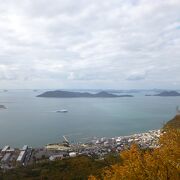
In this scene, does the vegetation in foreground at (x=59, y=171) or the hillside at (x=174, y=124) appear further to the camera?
the vegetation in foreground at (x=59, y=171)

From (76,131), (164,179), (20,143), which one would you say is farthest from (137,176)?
(76,131)

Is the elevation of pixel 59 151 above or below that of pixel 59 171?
below

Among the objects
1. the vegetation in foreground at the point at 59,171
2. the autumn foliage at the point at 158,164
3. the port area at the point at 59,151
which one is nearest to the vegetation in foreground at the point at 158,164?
the autumn foliage at the point at 158,164

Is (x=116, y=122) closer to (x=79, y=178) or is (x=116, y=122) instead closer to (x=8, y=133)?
(x=8, y=133)

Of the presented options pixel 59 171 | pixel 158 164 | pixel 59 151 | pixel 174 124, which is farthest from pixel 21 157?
pixel 158 164

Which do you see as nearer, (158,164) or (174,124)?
(158,164)

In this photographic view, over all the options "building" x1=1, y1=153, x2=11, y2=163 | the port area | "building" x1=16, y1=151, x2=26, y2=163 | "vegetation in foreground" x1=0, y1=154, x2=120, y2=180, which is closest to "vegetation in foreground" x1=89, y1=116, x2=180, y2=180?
"vegetation in foreground" x1=0, y1=154, x2=120, y2=180

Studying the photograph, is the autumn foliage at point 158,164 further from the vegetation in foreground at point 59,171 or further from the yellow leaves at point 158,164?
the vegetation in foreground at point 59,171

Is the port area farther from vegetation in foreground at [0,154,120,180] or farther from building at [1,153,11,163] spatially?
vegetation in foreground at [0,154,120,180]

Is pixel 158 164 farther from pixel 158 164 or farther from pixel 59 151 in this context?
pixel 59 151
